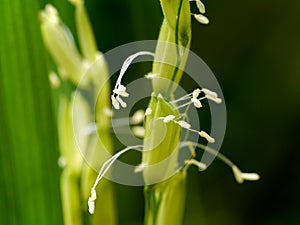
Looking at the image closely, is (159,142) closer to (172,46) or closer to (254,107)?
(172,46)

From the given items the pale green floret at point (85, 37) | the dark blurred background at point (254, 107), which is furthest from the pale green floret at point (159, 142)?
the dark blurred background at point (254, 107)

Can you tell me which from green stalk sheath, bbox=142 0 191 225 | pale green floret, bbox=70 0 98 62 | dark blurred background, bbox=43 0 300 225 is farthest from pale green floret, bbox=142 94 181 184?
dark blurred background, bbox=43 0 300 225

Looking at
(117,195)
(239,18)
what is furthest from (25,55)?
(239,18)

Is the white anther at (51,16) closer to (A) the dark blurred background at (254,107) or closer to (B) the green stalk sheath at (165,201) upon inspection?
(B) the green stalk sheath at (165,201)

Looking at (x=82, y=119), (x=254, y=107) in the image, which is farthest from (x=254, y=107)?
(x=82, y=119)

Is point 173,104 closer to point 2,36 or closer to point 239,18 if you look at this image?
point 2,36
